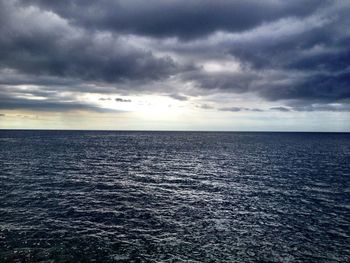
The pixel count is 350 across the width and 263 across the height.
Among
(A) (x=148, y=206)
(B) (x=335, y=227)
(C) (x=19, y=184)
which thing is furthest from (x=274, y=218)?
(C) (x=19, y=184)

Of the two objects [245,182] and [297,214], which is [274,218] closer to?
[297,214]

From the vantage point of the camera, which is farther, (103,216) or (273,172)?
(273,172)

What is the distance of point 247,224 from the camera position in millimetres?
34625

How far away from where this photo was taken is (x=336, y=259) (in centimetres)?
2588

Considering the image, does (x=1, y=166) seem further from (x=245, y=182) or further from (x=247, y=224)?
(x=247, y=224)

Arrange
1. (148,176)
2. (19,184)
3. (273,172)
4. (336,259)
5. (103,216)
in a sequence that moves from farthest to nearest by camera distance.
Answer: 1. (273,172)
2. (148,176)
3. (19,184)
4. (103,216)
5. (336,259)

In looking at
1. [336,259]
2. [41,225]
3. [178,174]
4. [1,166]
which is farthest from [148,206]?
[1,166]

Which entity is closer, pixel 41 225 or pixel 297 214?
pixel 41 225

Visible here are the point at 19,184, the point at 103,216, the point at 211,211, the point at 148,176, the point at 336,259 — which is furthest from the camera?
the point at 148,176

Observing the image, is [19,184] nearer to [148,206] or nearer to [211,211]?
[148,206]

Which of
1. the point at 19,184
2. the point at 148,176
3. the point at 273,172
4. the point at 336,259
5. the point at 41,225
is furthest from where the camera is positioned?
the point at 273,172

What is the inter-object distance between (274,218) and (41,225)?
30616 millimetres

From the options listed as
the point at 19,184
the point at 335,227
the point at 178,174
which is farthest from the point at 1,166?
the point at 335,227

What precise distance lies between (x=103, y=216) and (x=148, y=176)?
101ft
